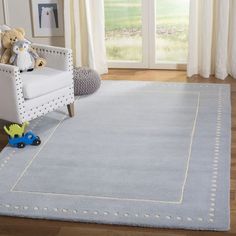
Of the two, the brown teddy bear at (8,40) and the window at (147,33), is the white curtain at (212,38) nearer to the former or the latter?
the window at (147,33)

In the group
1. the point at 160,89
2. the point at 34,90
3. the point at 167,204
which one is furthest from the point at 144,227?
the point at 160,89

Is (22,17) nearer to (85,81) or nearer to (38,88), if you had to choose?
(85,81)

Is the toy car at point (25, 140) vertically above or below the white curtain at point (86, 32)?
below

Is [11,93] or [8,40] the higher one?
[8,40]

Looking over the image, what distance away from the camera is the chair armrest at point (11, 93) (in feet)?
12.3

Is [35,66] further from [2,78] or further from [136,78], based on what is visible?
[136,78]

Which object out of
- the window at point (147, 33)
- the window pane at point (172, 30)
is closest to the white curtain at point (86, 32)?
the window at point (147, 33)

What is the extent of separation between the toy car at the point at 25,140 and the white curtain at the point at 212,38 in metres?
2.06

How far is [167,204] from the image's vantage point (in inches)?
117

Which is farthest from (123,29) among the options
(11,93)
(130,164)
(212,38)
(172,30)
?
(130,164)

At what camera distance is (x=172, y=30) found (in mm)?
5480

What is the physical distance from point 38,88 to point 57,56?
0.46 metres

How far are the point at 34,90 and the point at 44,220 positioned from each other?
1248 mm

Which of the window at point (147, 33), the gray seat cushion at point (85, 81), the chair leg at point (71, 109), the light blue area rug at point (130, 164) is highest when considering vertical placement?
the window at point (147, 33)
